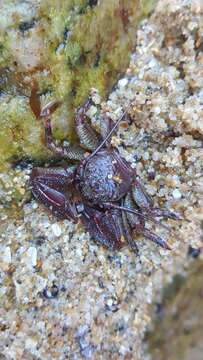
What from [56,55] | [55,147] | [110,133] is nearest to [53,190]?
[55,147]

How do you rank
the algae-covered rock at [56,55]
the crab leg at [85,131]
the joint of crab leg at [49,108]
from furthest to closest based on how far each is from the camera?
the crab leg at [85,131] → the joint of crab leg at [49,108] → the algae-covered rock at [56,55]

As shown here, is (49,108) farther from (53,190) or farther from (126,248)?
(126,248)

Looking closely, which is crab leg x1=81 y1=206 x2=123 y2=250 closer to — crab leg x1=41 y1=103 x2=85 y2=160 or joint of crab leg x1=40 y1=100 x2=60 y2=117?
crab leg x1=41 y1=103 x2=85 y2=160

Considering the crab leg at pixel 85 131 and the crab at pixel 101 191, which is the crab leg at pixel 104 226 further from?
the crab leg at pixel 85 131

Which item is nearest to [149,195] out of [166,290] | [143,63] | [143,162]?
[143,162]

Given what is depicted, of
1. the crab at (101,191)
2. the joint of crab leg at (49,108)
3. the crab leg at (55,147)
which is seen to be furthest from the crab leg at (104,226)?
the joint of crab leg at (49,108)

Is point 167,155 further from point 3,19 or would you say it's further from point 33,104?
point 3,19
